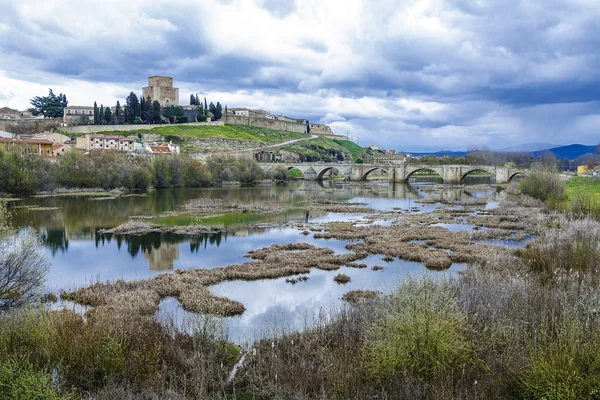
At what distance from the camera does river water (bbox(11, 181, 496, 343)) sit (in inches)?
526

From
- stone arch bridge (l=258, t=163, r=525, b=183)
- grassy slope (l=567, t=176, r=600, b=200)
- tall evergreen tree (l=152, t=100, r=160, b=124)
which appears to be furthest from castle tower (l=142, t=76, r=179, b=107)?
grassy slope (l=567, t=176, r=600, b=200)

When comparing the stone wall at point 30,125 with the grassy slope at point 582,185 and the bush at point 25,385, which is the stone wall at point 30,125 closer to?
the grassy slope at point 582,185

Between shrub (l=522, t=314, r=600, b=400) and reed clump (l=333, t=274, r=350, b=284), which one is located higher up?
shrub (l=522, t=314, r=600, b=400)

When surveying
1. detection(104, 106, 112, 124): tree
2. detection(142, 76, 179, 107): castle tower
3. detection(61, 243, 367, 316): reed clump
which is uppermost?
detection(142, 76, 179, 107): castle tower

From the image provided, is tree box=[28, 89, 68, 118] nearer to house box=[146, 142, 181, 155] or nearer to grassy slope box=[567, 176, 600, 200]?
house box=[146, 142, 181, 155]

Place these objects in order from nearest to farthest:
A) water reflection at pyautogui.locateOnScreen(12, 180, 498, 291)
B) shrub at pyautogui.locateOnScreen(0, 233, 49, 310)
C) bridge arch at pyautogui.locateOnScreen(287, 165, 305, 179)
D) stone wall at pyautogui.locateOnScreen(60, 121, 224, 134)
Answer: shrub at pyautogui.locateOnScreen(0, 233, 49, 310) < water reflection at pyautogui.locateOnScreen(12, 180, 498, 291) < bridge arch at pyautogui.locateOnScreen(287, 165, 305, 179) < stone wall at pyautogui.locateOnScreen(60, 121, 224, 134)

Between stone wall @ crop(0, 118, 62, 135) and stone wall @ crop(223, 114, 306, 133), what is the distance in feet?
149

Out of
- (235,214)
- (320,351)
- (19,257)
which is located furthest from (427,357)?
(235,214)

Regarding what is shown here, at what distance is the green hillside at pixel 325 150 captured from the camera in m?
127

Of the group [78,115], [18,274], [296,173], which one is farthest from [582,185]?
[78,115]

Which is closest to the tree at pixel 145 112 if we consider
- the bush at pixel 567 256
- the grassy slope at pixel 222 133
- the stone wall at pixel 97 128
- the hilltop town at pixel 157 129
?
the hilltop town at pixel 157 129

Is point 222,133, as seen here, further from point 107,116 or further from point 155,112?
point 107,116

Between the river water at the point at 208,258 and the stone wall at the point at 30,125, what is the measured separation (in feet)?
255

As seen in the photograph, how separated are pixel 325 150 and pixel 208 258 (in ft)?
406
